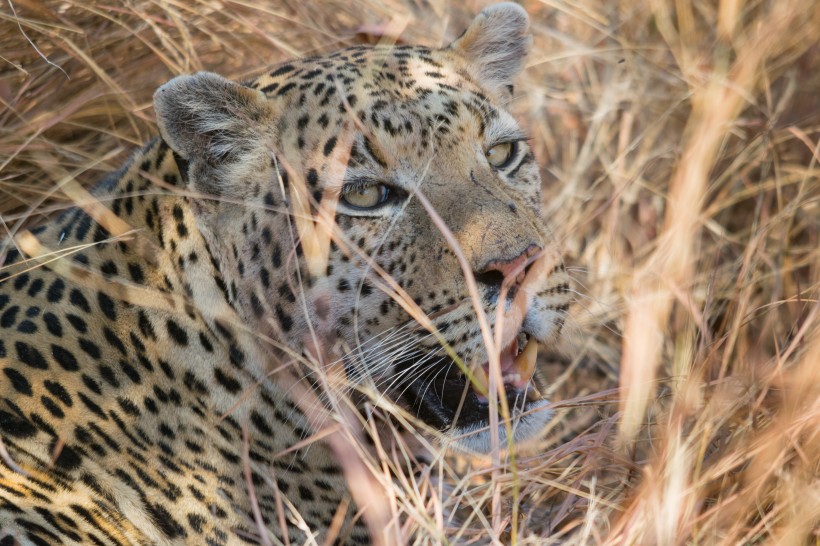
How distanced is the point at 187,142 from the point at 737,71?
3017 millimetres

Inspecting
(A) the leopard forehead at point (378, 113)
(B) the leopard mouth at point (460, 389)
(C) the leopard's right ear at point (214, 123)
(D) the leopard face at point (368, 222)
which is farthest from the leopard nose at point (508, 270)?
(C) the leopard's right ear at point (214, 123)

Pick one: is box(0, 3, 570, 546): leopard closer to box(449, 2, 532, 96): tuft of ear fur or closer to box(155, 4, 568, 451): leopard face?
box(155, 4, 568, 451): leopard face

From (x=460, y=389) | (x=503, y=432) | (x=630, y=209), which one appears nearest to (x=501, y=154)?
(x=460, y=389)

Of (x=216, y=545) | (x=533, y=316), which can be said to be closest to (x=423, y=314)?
(x=533, y=316)

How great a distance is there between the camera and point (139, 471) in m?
3.14

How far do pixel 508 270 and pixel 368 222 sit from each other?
1.71 feet

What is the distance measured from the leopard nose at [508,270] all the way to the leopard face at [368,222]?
2 centimetres

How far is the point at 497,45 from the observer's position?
3.82 meters

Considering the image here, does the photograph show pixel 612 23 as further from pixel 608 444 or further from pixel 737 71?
pixel 608 444

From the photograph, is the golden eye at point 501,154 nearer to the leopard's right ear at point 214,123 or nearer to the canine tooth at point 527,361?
the canine tooth at point 527,361

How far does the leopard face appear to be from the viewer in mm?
3033

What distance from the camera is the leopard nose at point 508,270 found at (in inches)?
114

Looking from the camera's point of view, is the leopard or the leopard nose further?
the leopard

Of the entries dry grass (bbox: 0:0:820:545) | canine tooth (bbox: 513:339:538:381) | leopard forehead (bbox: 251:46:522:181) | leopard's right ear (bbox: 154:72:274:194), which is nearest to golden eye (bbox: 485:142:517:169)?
leopard forehead (bbox: 251:46:522:181)
